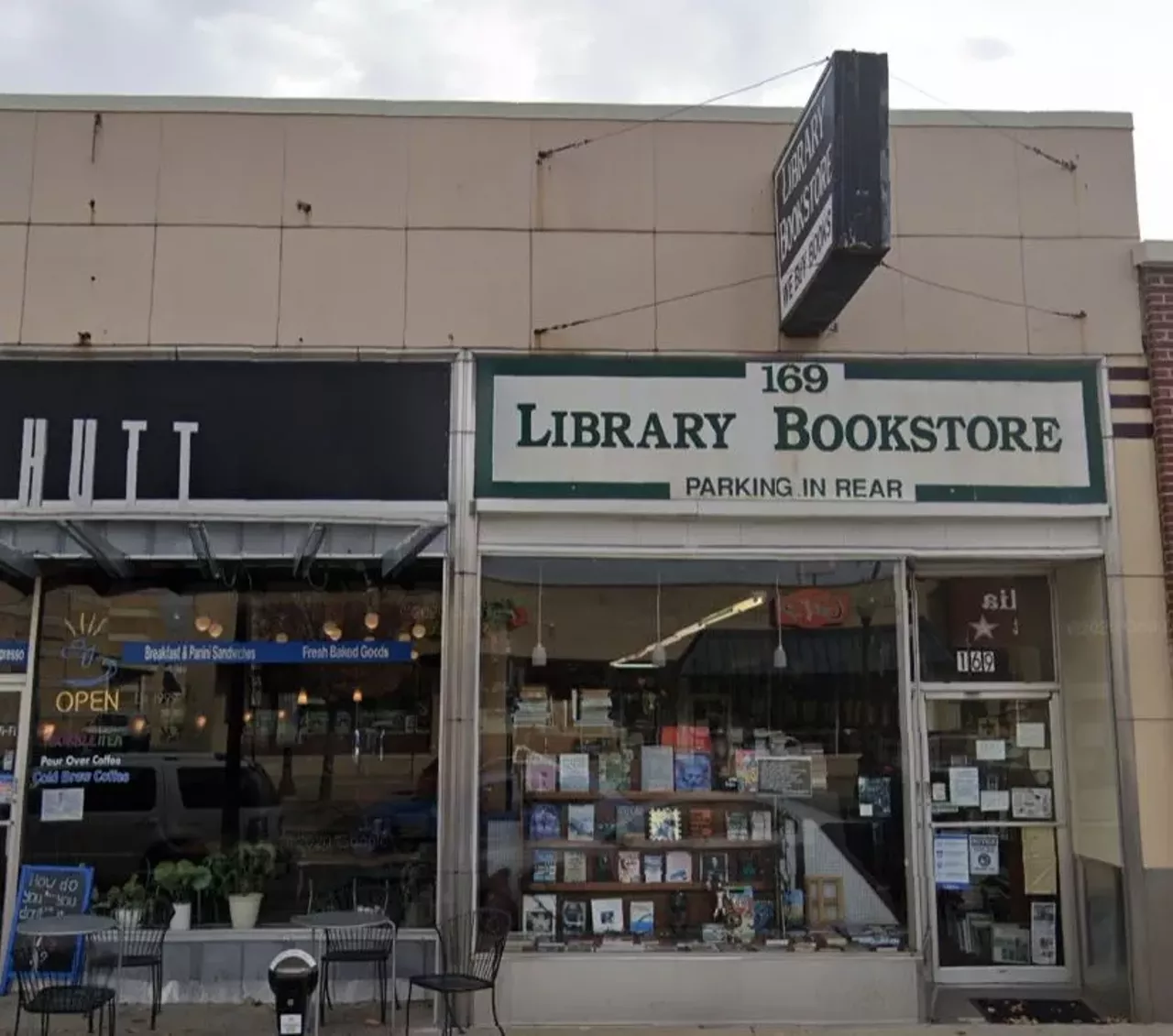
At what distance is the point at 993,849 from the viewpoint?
338 inches

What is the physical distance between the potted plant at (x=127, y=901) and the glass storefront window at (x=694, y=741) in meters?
2.68

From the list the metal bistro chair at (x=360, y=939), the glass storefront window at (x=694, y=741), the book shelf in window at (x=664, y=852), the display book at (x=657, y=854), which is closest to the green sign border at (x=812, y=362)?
the glass storefront window at (x=694, y=741)

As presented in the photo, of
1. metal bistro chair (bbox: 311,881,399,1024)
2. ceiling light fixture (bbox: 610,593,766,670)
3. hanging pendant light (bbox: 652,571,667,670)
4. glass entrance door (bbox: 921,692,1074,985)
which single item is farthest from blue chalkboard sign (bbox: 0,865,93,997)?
glass entrance door (bbox: 921,692,1074,985)

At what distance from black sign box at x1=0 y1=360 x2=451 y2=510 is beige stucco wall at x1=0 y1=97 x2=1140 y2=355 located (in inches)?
10.1

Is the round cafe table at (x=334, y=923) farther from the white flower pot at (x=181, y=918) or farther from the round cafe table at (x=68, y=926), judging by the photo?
the round cafe table at (x=68, y=926)

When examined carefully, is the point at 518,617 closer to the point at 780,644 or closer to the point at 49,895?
the point at 780,644

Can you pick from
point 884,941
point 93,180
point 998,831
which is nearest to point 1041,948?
point 998,831

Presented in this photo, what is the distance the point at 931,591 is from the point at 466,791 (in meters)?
3.81

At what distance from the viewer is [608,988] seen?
7.73 metres

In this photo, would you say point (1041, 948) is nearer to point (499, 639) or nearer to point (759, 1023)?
point (759, 1023)

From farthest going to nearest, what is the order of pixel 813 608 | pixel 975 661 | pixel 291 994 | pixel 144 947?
pixel 975 661 → pixel 813 608 → pixel 144 947 → pixel 291 994

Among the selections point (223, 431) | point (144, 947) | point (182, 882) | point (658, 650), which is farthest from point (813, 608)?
point (144, 947)

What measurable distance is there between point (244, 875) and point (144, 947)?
81 cm

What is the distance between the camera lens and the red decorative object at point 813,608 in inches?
334
